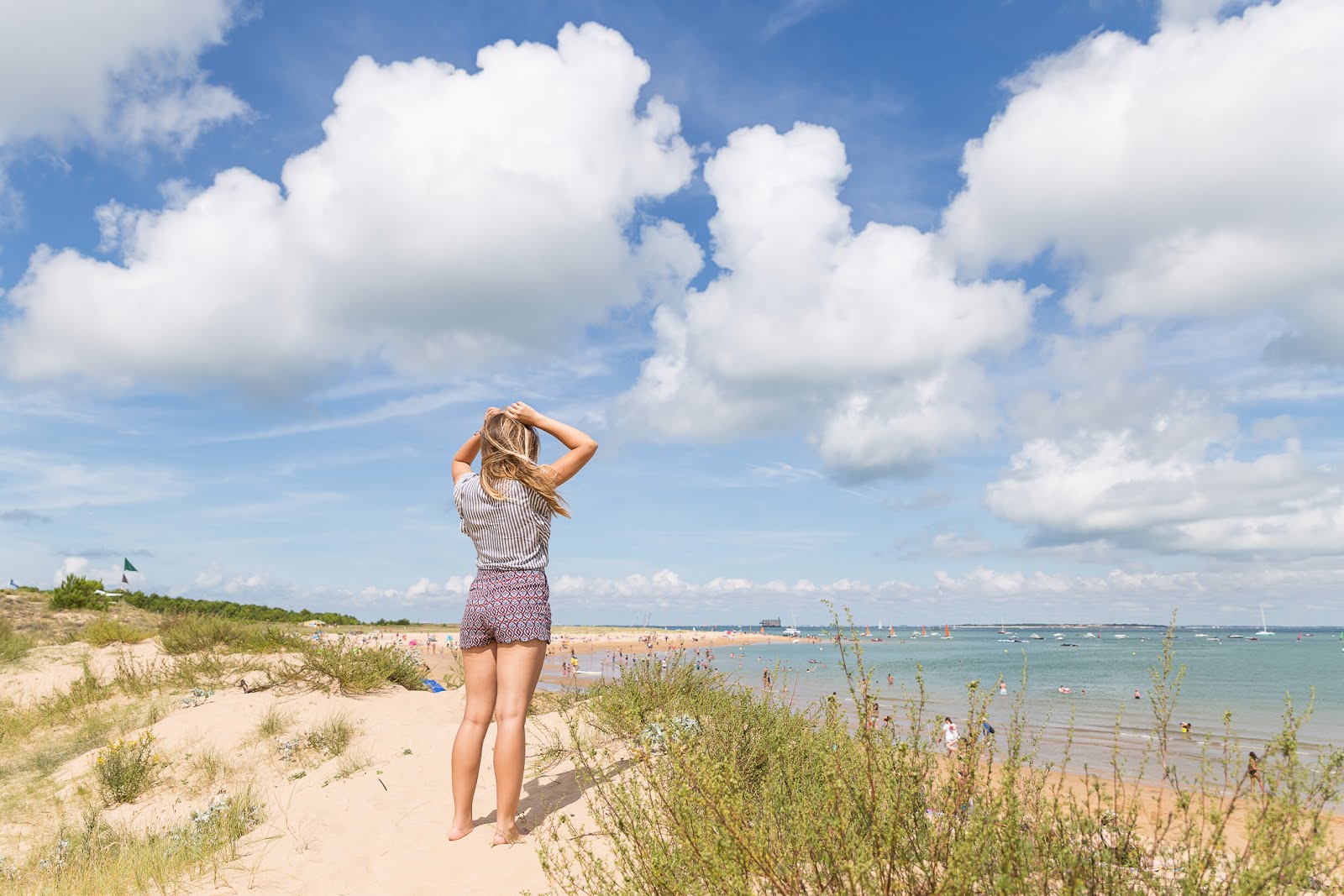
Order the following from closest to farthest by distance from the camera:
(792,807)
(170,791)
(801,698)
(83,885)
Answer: (792,807)
(83,885)
(170,791)
(801,698)

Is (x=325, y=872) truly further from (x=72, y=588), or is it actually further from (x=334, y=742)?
(x=72, y=588)

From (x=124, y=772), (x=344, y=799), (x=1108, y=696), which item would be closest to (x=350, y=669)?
(x=124, y=772)

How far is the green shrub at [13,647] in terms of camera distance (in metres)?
13.3

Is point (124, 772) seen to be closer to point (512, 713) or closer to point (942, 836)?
point (512, 713)

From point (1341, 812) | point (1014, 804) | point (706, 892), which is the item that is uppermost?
point (1014, 804)

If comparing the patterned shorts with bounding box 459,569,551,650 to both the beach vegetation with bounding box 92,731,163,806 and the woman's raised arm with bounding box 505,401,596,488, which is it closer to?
the woman's raised arm with bounding box 505,401,596,488

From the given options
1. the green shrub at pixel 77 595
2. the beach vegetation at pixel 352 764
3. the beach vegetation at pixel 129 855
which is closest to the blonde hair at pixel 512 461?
the beach vegetation at pixel 129 855

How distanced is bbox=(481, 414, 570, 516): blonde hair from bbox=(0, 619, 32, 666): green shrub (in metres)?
13.2

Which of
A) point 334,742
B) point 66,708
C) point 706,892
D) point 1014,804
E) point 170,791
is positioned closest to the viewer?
point 1014,804

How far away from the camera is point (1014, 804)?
2.52 m

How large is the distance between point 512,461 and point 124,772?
17.5ft

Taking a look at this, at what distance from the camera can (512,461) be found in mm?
4504

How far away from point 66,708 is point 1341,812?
18267mm

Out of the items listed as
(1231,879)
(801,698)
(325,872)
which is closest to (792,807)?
(1231,879)
